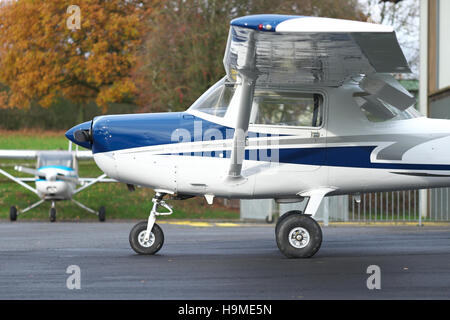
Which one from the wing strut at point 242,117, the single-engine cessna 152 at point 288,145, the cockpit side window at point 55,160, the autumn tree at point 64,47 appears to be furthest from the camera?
the autumn tree at point 64,47

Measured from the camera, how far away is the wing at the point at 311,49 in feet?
21.9

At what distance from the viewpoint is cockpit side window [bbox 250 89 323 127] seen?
9.35 metres

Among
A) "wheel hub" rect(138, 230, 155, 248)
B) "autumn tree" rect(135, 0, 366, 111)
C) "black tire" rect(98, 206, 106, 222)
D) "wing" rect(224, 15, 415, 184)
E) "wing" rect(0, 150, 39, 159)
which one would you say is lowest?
"black tire" rect(98, 206, 106, 222)

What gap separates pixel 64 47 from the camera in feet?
110

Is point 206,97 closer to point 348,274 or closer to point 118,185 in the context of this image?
point 348,274

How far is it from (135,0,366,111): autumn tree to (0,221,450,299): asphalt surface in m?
14.1

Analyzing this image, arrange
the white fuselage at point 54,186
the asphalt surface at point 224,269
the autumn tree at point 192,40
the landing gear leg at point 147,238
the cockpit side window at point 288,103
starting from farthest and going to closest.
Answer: the autumn tree at point 192,40, the white fuselage at point 54,186, the landing gear leg at point 147,238, the cockpit side window at point 288,103, the asphalt surface at point 224,269

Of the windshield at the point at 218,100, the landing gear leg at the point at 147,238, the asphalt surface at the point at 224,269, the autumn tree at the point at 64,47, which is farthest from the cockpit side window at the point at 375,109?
the autumn tree at the point at 64,47

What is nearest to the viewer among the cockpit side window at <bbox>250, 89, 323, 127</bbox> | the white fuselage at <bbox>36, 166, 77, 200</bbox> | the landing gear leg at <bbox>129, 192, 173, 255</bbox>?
the cockpit side window at <bbox>250, 89, 323, 127</bbox>

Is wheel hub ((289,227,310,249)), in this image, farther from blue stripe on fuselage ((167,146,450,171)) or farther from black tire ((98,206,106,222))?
black tire ((98,206,106,222))

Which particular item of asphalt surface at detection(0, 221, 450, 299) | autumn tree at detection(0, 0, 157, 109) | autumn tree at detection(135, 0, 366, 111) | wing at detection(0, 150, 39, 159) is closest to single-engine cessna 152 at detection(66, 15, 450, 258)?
asphalt surface at detection(0, 221, 450, 299)

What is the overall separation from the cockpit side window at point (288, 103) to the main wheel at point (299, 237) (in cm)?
124

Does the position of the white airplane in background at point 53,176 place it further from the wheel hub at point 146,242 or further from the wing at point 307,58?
the wing at point 307,58

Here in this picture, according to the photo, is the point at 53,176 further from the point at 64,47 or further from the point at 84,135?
the point at 64,47
